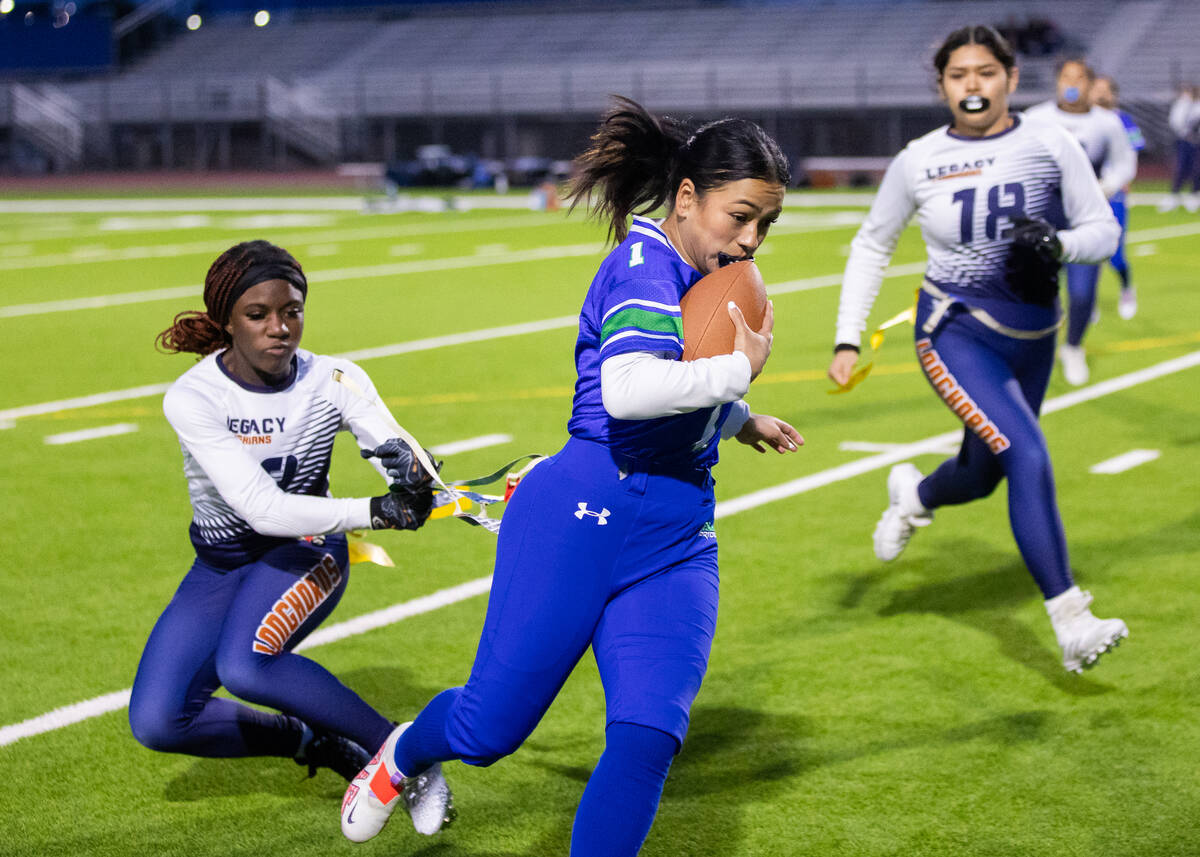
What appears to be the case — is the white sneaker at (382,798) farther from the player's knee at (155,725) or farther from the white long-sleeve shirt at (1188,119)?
the white long-sleeve shirt at (1188,119)

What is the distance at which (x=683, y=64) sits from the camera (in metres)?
44.8

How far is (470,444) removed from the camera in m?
8.95

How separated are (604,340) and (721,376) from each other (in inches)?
9.7

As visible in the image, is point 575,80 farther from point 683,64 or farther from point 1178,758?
point 1178,758

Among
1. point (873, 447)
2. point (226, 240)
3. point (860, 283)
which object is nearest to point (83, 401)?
point (873, 447)

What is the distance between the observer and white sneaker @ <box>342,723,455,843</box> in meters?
3.76

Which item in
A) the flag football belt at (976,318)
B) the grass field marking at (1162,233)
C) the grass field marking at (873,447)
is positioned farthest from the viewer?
the grass field marking at (1162,233)

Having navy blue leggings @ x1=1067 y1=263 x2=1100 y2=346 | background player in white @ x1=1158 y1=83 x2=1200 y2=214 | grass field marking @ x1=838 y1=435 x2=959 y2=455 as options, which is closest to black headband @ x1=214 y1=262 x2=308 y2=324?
grass field marking @ x1=838 y1=435 x2=959 y2=455

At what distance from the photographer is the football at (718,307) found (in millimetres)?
3264

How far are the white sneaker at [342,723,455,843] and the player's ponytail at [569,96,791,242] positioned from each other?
4.33ft

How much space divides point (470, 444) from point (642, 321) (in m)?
5.86

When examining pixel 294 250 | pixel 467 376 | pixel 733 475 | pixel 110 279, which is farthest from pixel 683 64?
pixel 733 475

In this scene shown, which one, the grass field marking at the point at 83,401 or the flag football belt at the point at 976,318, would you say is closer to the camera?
the flag football belt at the point at 976,318

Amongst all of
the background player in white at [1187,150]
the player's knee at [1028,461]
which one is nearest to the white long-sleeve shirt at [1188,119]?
the background player in white at [1187,150]
